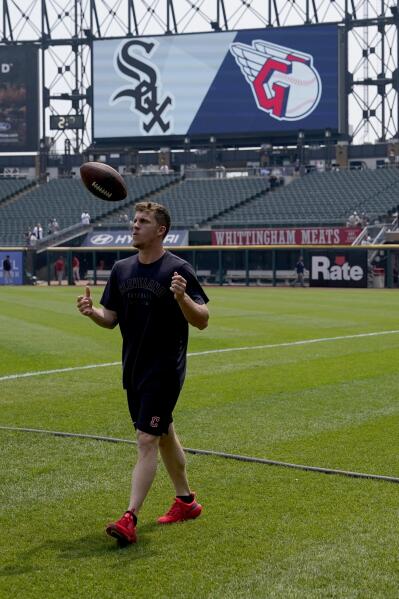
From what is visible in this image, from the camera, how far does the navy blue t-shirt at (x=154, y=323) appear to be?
19.9 ft

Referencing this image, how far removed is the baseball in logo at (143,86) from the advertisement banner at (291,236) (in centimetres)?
1657

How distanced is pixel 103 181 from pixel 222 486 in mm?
2214

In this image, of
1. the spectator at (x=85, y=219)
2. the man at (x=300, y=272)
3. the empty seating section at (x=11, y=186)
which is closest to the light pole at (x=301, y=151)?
the spectator at (x=85, y=219)

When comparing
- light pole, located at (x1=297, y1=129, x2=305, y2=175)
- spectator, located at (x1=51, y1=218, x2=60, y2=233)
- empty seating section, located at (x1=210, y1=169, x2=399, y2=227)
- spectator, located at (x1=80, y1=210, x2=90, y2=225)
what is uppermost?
light pole, located at (x1=297, y1=129, x2=305, y2=175)

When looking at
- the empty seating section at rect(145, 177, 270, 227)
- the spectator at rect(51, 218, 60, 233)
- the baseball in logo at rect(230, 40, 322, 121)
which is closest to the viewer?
the spectator at rect(51, 218, 60, 233)

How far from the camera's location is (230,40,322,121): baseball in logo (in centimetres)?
6212

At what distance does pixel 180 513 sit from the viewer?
6168 millimetres

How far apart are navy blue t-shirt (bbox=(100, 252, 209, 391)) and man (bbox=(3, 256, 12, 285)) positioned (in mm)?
45424

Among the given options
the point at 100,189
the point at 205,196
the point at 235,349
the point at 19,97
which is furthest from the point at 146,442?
the point at 19,97

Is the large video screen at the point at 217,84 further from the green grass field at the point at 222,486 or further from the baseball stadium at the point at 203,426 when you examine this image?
the green grass field at the point at 222,486

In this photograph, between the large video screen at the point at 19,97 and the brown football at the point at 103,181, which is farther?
the large video screen at the point at 19,97

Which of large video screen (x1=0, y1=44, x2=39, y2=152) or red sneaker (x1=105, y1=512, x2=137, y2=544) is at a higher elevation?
large video screen (x1=0, y1=44, x2=39, y2=152)

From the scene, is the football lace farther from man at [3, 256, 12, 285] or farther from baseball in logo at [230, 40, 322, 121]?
baseball in logo at [230, 40, 322, 121]

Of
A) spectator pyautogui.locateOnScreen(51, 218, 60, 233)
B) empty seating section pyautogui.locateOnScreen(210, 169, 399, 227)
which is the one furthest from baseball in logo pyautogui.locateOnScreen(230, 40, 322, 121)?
spectator pyautogui.locateOnScreen(51, 218, 60, 233)
